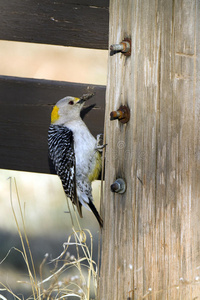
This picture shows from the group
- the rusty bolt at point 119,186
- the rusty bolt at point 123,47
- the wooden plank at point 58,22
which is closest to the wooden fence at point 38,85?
the wooden plank at point 58,22

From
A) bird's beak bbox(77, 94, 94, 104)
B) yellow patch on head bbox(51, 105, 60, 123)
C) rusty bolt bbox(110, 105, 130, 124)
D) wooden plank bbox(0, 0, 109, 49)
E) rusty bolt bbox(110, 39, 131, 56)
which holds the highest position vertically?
wooden plank bbox(0, 0, 109, 49)

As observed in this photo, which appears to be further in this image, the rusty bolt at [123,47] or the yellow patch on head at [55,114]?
the yellow patch on head at [55,114]

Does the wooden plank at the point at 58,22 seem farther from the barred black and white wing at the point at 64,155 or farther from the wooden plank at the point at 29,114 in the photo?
the barred black and white wing at the point at 64,155

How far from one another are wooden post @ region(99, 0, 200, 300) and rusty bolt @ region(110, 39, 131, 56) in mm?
27

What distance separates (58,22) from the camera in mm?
2990

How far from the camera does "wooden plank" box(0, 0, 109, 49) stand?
297cm

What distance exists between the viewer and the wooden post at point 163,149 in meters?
2.15

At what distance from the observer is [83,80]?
5254mm

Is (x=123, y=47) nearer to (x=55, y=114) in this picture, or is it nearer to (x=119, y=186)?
(x=119, y=186)

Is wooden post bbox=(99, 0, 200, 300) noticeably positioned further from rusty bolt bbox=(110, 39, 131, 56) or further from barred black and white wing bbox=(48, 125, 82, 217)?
barred black and white wing bbox=(48, 125, 82, 217)

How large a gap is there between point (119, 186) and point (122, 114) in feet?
1.18

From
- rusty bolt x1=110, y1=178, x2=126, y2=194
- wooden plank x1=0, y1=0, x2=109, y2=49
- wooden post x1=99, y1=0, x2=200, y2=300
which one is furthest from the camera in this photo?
wooden plank x1=0, y1=0, x2=109, y2=49

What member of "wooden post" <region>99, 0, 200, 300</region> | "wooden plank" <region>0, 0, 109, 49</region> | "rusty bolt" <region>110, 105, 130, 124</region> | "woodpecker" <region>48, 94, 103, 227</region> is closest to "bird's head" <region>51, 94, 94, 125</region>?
"woodpecker" <region>48, 94, 103, 227</region>

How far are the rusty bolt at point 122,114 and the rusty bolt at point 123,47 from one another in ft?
0.89
